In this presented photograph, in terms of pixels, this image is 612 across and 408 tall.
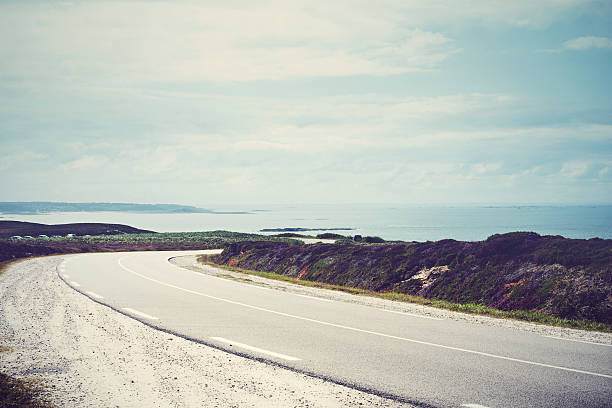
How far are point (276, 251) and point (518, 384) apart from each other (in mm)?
26295

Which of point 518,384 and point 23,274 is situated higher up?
point 518,384

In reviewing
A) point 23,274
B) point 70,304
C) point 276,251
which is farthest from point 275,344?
point 276,251

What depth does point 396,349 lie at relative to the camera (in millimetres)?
9188

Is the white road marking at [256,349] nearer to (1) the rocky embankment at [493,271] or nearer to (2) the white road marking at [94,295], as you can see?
(2) the white road marking at [94,295]

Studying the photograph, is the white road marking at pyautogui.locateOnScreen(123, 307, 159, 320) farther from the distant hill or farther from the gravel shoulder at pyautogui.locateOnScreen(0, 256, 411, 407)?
the distant hill

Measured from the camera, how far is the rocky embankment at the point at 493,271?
14344 mm

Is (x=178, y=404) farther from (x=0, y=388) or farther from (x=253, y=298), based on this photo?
(x=253, y=298)

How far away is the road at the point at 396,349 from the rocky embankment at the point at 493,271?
4205mm

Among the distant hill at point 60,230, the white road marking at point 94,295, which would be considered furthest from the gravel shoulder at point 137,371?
the distant hill at point 60,230

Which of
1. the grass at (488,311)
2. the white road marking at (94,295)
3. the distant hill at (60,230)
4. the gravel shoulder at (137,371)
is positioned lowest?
the distant hill at (60,230)

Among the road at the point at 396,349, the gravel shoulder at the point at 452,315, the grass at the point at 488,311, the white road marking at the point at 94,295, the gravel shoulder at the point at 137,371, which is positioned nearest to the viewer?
the gravel shoulder at the point at 137,371

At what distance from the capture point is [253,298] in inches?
656

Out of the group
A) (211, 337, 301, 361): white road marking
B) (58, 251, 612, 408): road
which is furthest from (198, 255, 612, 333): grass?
(211, 337, 301, 361): white road marking

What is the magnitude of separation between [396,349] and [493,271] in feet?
34.6
